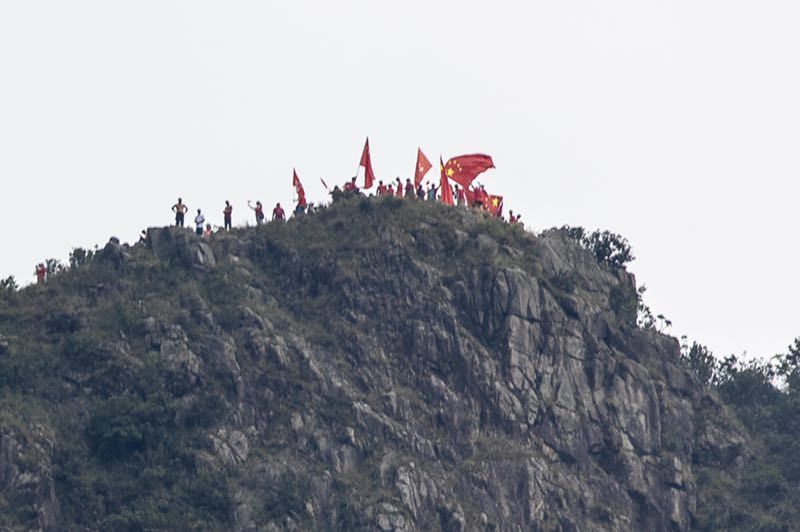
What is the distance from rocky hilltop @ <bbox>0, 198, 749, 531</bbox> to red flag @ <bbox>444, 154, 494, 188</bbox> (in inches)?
261

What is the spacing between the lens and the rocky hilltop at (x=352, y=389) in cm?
13875

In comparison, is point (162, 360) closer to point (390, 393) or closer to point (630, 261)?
point (390, 393)

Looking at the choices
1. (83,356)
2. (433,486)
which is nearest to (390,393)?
(433,486)

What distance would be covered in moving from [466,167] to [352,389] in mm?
23592

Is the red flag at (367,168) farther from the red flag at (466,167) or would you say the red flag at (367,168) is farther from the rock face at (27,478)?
the rock face at (27,478)

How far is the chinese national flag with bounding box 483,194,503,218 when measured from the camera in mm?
164850

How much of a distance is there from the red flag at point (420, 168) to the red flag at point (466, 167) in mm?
1290

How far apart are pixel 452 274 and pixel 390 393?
10022mm

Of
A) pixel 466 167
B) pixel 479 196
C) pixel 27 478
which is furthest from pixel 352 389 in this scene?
pixel 466 167

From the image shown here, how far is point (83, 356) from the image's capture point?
145 m

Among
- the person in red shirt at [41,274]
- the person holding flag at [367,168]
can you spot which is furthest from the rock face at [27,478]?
the person holding flag at [367,168]

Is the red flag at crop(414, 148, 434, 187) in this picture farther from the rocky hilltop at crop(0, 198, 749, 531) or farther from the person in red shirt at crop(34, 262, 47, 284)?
the person in red shirt at crop(34, 262, 47, 284)

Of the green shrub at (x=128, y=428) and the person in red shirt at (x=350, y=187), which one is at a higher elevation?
the person in red shirt at (x=350, y=187)

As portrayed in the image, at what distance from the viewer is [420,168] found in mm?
164125
